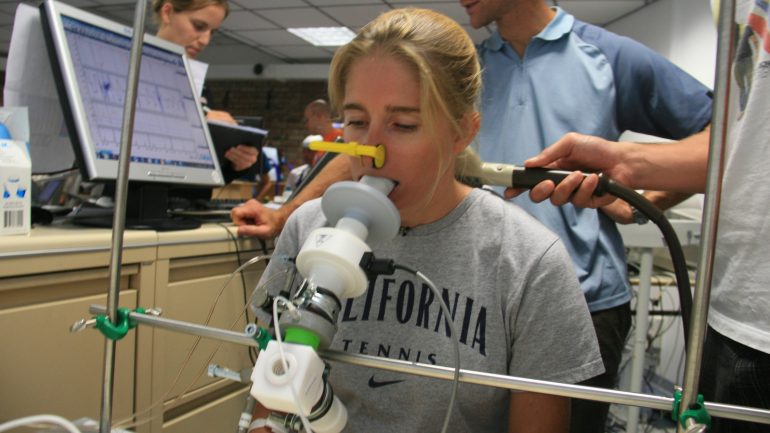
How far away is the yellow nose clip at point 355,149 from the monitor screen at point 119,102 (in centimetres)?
68

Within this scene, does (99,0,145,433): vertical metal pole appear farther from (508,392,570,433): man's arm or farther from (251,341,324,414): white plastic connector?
(508,392,570,433): man's arm

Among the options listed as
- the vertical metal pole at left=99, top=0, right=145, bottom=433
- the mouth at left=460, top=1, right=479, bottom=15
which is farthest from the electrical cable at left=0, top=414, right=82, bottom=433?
the mouth at left=460, top=1, right=479, bottom=15

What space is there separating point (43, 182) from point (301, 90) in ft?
21.4

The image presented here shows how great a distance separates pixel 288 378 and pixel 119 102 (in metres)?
1.01

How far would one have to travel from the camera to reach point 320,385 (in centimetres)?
44

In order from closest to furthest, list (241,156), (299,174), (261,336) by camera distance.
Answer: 1. (261,336)
2. (241,156)
3. (299,174)

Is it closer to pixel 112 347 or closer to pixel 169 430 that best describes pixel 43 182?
pixel 169 430

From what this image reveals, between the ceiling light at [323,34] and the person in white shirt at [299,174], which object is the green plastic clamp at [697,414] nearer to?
the person in white shirt at [299,174]

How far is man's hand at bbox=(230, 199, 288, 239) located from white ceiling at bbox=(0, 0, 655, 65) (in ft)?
9.94

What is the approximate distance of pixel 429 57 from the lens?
2.66 feet

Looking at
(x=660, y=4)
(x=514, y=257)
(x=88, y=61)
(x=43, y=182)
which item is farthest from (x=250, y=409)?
(x=660, y=4)

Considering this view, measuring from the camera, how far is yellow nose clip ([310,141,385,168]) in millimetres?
600

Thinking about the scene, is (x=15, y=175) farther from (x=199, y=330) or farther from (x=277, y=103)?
(x=277, y=103)

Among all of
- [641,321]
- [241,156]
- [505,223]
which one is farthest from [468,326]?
[641,321]
